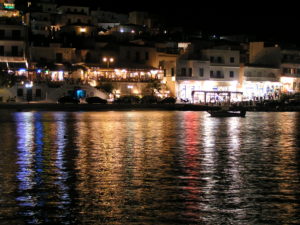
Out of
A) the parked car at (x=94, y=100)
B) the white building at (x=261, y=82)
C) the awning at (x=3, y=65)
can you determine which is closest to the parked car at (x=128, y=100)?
the parked car at (x=94, y=100)

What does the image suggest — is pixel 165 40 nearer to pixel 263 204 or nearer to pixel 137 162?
pixel 137 162

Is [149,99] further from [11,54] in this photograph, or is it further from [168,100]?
[11,54]

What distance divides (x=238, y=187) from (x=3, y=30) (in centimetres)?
5501

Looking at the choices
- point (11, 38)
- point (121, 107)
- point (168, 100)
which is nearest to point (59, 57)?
point (11, 38)

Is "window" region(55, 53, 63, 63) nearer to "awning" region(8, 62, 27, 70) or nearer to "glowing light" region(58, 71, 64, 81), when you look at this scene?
"glowing light" region(58, 71, 64, 81)

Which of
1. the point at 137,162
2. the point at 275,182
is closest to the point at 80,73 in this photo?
the point at 137,162

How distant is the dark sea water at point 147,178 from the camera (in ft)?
51.0

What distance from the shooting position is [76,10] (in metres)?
105

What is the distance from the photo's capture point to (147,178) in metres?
21.2

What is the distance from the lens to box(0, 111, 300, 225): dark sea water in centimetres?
1555

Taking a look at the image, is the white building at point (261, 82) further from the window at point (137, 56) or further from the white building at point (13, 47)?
the white building at point (13, 47)

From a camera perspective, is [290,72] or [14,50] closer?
[14,50]

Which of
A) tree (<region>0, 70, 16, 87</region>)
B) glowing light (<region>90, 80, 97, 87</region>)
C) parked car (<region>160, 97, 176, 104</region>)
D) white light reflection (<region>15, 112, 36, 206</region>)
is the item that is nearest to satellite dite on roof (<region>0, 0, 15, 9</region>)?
tree (<region>0, 70, 16, 87</region>)

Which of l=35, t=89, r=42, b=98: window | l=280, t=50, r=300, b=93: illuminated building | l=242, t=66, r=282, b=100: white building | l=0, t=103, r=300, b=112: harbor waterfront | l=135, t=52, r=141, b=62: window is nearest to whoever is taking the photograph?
l=0, t=103, r=300, b=112: harbor waterfront
